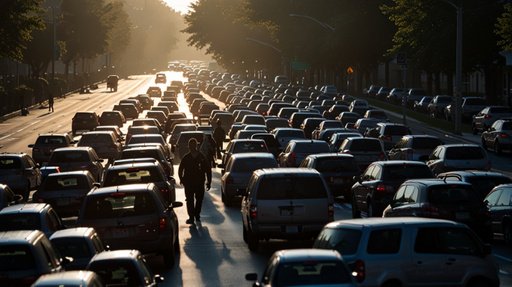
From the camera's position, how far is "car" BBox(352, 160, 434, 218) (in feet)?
100

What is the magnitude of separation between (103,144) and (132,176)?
68.8 ft

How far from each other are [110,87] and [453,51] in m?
78.0

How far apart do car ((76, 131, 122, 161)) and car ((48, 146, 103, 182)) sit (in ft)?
27.0

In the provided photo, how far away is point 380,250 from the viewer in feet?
58.1

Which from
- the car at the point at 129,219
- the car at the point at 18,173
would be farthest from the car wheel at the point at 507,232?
the car at the point at 18,173

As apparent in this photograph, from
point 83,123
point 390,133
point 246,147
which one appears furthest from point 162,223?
point 83,123

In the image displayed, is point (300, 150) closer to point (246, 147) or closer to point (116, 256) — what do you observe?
point (246, 147)

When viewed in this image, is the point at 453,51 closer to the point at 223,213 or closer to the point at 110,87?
the point at 223,213

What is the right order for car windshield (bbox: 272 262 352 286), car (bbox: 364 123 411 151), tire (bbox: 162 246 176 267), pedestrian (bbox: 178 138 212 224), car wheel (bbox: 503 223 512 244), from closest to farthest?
car windshield (bbox: 272 262 352 286)
tire (bbox: 162 246 176 267)
car wheel (bbox: 503 223 512 244)
pedestrian (bbox: 178 138 212 224)
car (bbox: 364 123 411 151)

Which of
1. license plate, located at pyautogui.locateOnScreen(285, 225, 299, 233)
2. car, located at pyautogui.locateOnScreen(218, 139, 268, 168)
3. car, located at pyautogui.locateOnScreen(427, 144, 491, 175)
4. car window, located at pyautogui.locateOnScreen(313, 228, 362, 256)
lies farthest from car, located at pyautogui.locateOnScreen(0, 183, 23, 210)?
car, located at pyautogui.locateOnScreen(427, 144, 491, 175)

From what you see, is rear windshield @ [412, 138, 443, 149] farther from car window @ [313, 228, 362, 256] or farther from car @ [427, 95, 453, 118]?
car @ [427, 95, 453, 118]

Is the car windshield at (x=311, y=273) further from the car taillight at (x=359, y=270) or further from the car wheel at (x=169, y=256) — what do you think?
the car wheel at (x=169, y=256)

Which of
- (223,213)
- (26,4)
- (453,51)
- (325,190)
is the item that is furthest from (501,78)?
(325,190)

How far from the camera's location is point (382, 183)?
1213 inches
